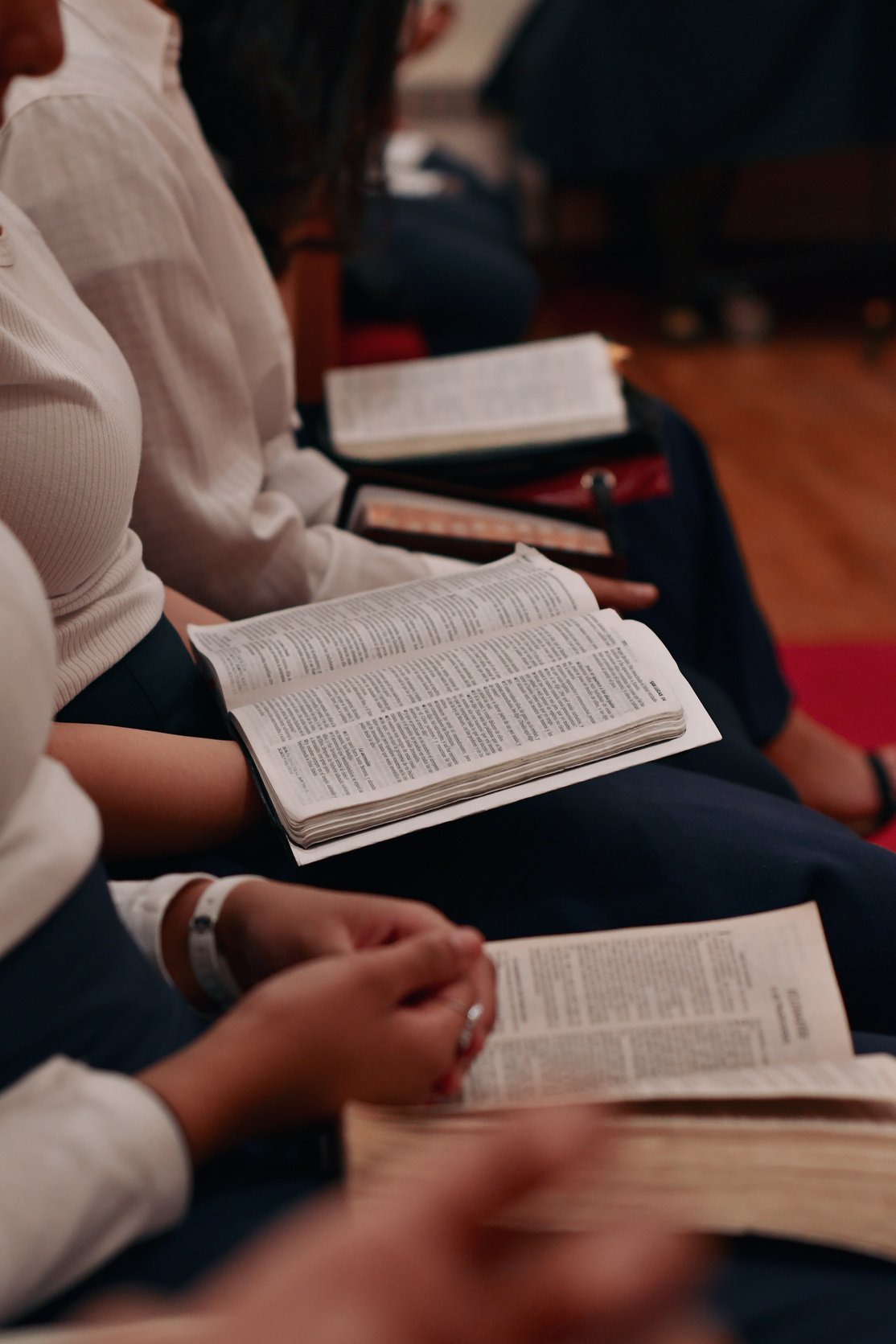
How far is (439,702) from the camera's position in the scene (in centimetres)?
76

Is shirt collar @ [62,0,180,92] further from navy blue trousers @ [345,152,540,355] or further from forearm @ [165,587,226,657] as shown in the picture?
navy blue trousers @ [345,152,540,355]

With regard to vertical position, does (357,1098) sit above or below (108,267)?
below

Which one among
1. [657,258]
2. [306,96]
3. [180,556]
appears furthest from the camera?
[657,258]

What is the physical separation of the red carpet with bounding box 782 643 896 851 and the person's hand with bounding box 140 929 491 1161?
116cm

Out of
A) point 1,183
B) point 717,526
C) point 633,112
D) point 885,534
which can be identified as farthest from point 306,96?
point 633,112

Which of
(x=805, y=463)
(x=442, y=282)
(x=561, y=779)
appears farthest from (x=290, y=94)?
(x=805, y=463)

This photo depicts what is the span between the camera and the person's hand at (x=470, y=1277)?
0.35m

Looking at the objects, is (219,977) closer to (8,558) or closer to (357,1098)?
(357,1098)

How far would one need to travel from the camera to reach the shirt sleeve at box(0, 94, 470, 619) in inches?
36.3

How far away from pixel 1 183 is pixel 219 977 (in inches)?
24.7

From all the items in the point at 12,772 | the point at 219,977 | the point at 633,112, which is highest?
the point at 12,772

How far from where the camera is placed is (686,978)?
2.13 feet

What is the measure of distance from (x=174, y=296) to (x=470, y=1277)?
2.60 ft

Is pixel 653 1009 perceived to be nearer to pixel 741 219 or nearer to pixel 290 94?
pixel 290 94
